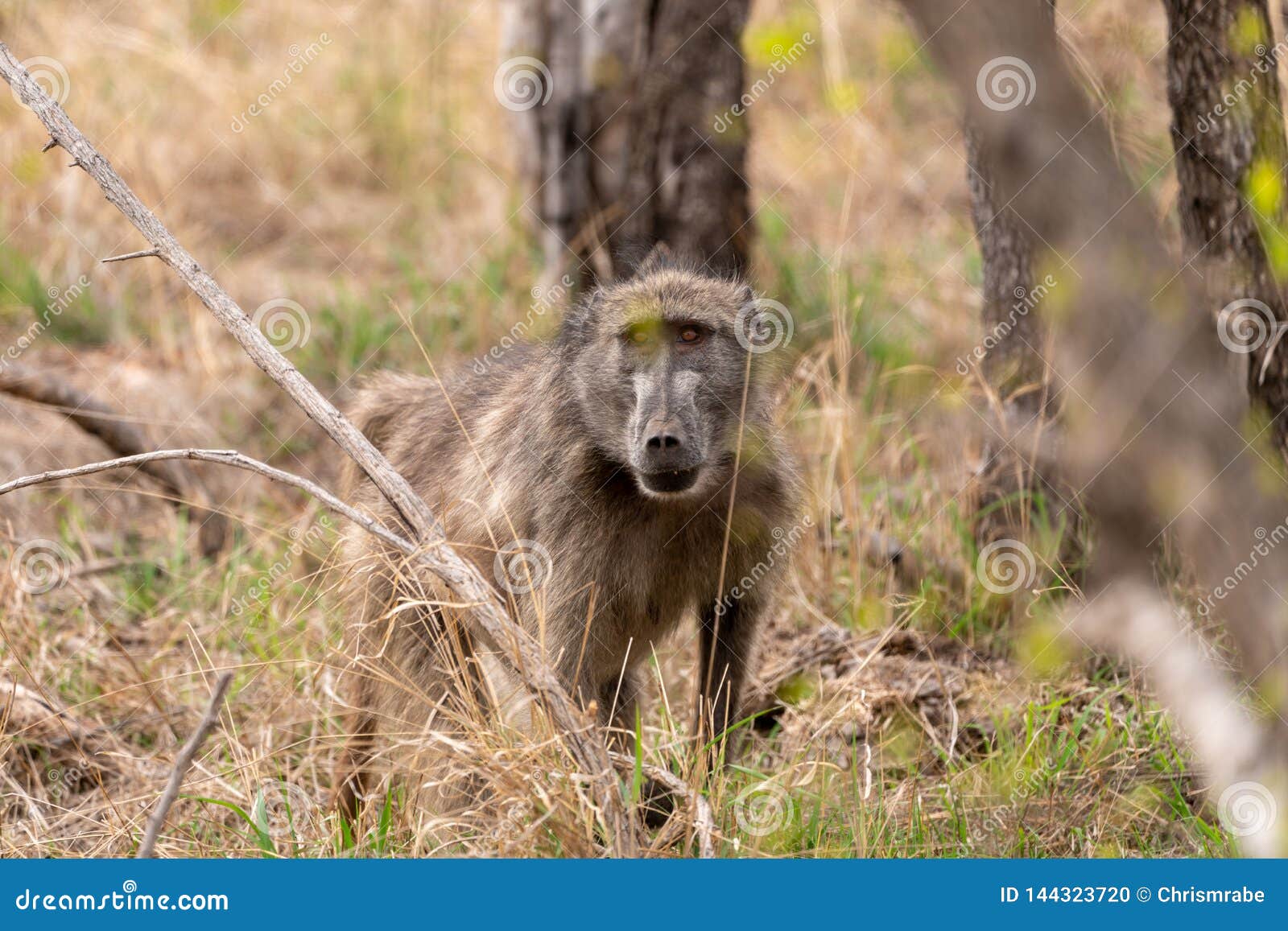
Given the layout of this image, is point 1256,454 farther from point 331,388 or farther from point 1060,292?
point 331,388

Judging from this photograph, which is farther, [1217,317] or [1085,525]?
[1085,525]

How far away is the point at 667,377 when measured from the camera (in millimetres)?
3092

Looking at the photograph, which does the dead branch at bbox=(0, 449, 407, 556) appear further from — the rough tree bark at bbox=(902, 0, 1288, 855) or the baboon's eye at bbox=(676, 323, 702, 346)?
the rough tree bark at bbox=(902, 0, 1288, 855)

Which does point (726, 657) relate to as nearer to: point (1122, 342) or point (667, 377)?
point (667, 377)

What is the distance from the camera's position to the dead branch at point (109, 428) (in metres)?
4.99

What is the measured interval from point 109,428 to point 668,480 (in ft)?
9.73

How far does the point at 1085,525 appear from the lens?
4.12 metres

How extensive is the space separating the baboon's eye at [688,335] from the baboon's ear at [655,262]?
25cm

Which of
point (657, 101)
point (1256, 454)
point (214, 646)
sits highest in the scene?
point (657, 101)

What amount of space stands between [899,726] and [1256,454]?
2.54m

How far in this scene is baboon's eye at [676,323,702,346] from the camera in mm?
3193

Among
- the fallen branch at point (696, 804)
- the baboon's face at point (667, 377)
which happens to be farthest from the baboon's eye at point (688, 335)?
the fallen branch at point (696, 804)

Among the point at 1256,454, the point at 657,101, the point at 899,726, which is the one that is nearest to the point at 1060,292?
the point at 1256,454

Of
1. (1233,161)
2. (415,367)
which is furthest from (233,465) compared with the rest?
(415,367)
